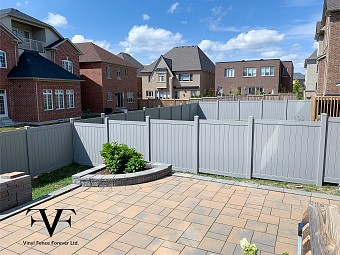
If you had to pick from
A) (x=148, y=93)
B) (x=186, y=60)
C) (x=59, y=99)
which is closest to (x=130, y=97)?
(x=148, y=93)

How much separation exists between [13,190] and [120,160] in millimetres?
2528

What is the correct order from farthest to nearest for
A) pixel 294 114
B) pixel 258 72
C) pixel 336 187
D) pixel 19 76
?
pixel 258 72, pixel 19 76, pixel 294 114, pixel 336 187

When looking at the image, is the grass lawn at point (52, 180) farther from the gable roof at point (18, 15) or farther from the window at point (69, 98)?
the gable roof at point (18, 15)

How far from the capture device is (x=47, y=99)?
2161 centimetres

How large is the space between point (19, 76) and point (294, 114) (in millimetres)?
19707

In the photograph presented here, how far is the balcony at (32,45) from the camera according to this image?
23.3 m

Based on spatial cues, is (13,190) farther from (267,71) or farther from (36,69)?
(267,71)

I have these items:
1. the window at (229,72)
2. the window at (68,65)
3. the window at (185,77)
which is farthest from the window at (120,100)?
the window at (229,72)

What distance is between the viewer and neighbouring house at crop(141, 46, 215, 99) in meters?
40.9

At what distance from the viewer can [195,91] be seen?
41.4m

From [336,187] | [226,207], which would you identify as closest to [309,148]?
[336,187]

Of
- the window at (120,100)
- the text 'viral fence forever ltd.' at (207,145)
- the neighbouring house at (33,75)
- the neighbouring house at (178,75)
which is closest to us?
the text 'viral fence forever ltd.' at (207,145)

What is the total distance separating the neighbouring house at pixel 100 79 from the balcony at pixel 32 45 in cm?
517

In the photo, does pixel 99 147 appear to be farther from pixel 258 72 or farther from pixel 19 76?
pixel 258 72
